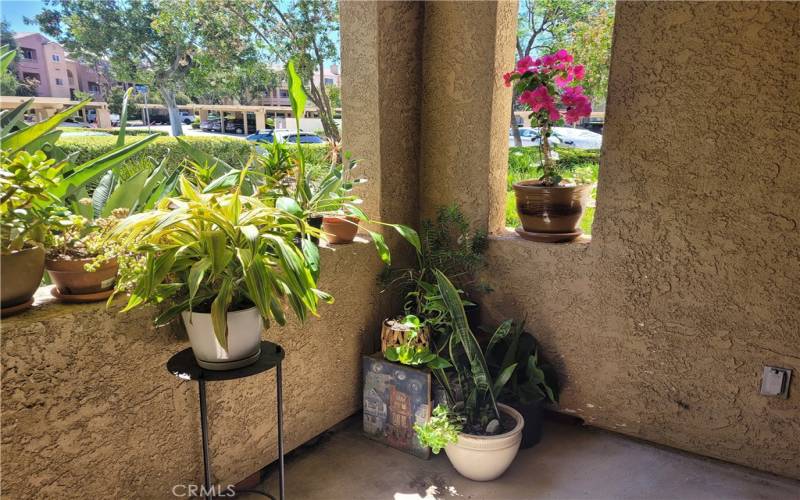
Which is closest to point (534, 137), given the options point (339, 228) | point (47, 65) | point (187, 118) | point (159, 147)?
point (339, 228)

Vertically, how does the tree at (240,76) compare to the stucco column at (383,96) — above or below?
above

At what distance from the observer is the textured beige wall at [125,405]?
1.29 m

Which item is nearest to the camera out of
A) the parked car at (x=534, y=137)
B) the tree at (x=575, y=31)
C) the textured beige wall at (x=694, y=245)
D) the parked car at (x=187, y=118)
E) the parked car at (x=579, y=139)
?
the textured beige wall at (x=694, y=245)

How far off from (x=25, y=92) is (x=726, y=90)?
15588 millimetres

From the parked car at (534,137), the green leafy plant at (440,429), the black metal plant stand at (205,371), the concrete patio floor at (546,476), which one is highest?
Answer: the parked car at (534,137)

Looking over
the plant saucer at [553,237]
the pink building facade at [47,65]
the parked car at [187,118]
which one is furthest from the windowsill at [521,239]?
the parked car at [187,118]

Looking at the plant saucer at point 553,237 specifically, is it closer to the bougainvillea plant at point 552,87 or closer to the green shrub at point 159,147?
the bougainvillea plant at point 552,87

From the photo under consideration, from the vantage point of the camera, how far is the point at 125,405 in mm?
1507

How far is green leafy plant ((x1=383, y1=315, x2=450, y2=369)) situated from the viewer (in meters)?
2.08

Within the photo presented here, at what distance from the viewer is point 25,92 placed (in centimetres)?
1273

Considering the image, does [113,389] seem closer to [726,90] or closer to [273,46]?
[726,90]

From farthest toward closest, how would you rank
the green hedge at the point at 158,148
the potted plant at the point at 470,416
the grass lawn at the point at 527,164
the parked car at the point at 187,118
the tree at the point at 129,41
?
1. the parked car at the point at 187,118
2. the tree at the point at 129,41
3. the green hedge at the point at 158,148
4. the grass lawn at the point at 527,164
5. the potted plant at the point at 470,416

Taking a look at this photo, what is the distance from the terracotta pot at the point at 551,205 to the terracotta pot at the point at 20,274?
1.80m

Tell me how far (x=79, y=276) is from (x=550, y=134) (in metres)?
1.83
